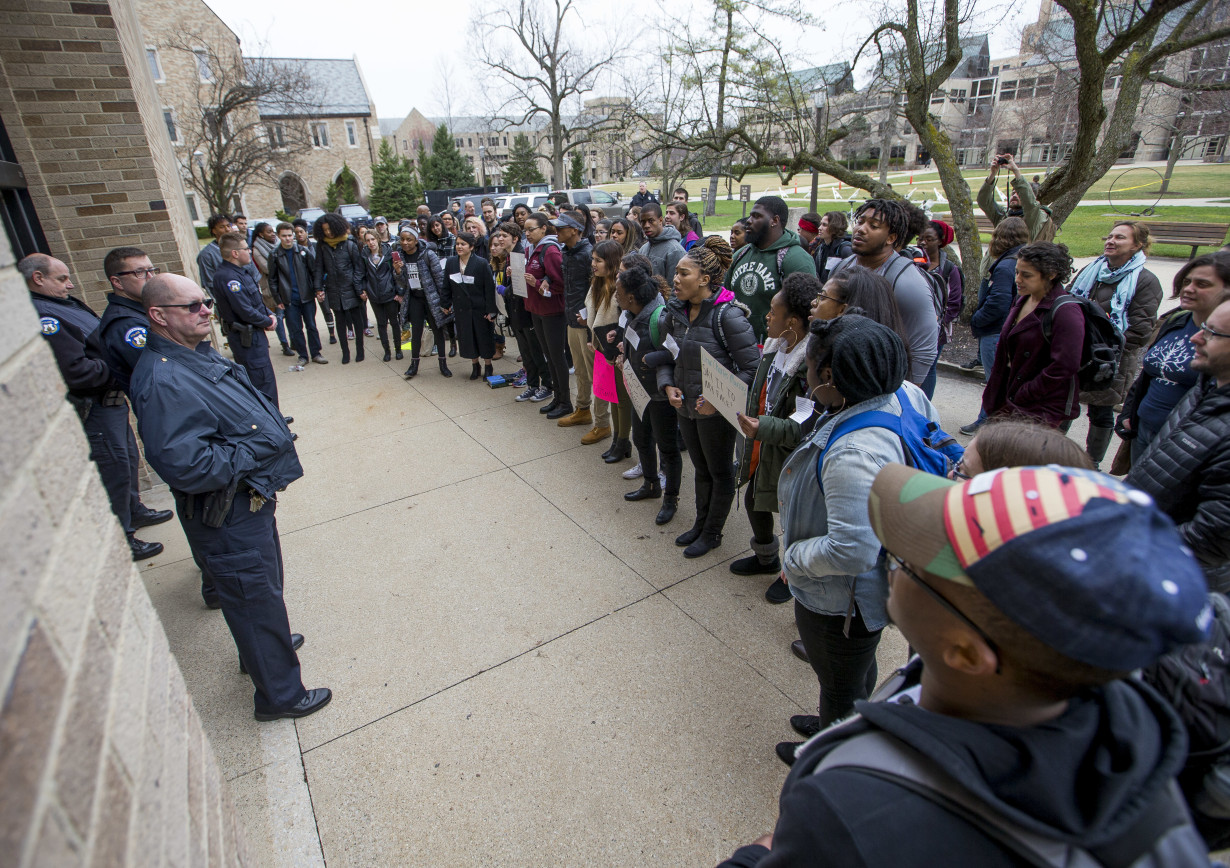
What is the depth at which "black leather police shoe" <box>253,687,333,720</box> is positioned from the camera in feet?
9.39

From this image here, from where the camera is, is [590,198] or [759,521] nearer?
[759,521]

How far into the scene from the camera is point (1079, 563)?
0.73 m

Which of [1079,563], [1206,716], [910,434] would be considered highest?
[1079,563]

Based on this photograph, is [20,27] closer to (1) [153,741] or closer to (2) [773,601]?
(1) [153,741]

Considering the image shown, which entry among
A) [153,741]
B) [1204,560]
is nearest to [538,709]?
[153,741]

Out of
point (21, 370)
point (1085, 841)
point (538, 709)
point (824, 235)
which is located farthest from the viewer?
point (824, 235)

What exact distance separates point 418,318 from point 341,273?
1220 millimetres

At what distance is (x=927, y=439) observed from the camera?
215 cm

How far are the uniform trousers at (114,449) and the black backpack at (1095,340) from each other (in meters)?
5.87

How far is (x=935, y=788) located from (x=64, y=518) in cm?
139

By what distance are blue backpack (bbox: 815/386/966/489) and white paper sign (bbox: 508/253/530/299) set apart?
5.01 metres

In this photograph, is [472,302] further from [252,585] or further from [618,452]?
[252,585]

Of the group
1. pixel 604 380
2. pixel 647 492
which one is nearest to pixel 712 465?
pixel 647 492

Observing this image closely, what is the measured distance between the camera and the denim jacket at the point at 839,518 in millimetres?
1871
